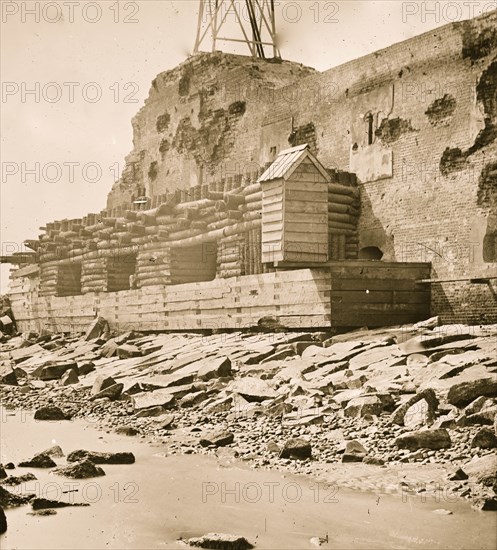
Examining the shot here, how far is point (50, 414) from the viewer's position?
1202 cm

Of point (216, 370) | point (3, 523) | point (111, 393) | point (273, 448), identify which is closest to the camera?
point (3, 523)

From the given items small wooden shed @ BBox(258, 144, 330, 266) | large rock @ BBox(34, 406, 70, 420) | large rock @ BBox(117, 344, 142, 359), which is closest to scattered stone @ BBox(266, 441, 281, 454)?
large rock @ BBox(34, 406, 70, 420)

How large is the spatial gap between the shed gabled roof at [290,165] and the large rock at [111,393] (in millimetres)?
5974

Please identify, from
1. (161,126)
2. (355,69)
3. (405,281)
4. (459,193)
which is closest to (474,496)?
(405,281)

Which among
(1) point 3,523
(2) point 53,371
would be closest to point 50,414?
(2) point 53,371

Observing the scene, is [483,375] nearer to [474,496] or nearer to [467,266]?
[474,496]

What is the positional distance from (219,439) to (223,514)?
107 inches

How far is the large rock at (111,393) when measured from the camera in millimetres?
13336

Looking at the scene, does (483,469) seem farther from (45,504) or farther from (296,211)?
(296,211)

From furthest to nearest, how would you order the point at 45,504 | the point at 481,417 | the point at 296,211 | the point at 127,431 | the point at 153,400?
the point at 296,211
the point at 153,400
the point at 127,431
the point at 481,417
the point at 45,504

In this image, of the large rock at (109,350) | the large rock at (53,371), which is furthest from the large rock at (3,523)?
the large rock at (109,350)

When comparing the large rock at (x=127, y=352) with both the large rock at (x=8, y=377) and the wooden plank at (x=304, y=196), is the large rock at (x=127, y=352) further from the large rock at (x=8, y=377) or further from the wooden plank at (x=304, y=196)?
the wooden plank at (x=304, y=196)

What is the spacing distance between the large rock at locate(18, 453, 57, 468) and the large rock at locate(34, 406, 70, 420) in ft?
11.4

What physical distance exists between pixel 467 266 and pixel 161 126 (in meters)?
17.2
